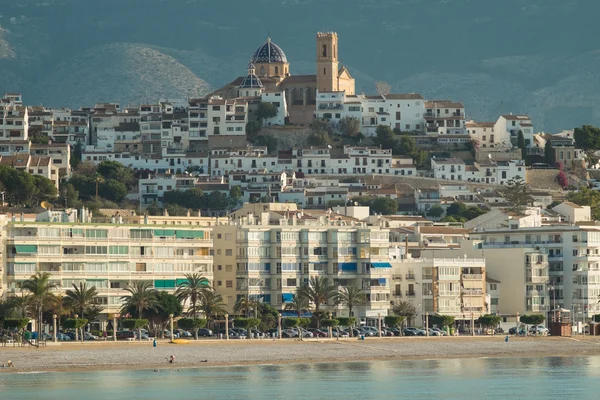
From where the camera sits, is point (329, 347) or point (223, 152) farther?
point (223, 152)

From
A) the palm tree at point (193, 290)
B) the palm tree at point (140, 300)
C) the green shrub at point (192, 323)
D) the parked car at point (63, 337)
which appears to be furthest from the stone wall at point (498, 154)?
the parked car at point (63, 337)

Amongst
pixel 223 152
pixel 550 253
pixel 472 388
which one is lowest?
pixel 472 388

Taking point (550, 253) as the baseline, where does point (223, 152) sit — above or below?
above

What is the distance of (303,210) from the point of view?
490 feet

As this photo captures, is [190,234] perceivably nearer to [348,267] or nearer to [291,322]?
[348,267]

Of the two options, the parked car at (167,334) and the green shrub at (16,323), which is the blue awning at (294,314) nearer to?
the parked car at (167,334)

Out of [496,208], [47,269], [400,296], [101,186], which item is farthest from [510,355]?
[101,186]

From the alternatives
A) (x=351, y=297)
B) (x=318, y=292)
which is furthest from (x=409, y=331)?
(x=318, y=292)

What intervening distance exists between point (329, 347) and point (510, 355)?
36.2 ft

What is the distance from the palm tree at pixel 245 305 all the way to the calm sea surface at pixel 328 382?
Answer: 10703 millimetres

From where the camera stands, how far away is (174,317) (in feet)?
337

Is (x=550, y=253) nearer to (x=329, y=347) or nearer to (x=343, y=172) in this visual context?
(x=329, y=347)

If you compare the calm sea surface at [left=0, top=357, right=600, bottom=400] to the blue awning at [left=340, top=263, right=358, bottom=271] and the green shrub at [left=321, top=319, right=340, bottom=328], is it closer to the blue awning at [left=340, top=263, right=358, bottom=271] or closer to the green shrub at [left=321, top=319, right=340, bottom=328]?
the green shrub at [left=321, top=319, right=340, bottom=328]

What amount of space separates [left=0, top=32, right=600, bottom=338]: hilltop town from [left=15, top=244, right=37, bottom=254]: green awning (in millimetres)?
116
